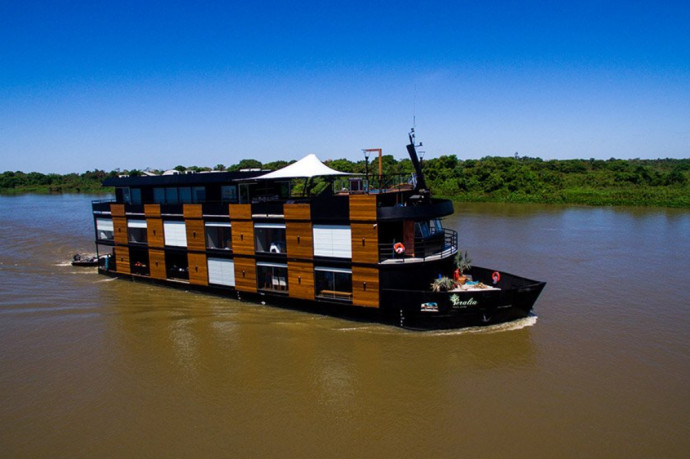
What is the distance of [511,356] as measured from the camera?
13062mm

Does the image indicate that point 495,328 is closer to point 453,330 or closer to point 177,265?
point 453,330

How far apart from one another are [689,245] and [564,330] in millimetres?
18891

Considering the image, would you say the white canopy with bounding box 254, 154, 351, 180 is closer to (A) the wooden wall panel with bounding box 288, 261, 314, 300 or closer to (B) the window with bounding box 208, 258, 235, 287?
(A) the wooden wall panel with bounding box 288, 261, 314, 300

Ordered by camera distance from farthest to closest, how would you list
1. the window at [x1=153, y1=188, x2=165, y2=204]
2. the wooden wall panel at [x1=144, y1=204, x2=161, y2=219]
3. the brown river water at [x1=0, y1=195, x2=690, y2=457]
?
the window at [x1=153, y1=188, x2=165, y2=204] < the wooden wall panel at [x1=144, y1=204, x2=161, y2=219] < the brown river water at [x1=0, y1=195, x2=690, y2=457]

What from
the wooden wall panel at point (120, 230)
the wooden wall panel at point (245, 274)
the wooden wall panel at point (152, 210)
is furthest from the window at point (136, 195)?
the wooden wall panel at point (245, 274)

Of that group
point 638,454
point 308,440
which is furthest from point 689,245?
point 308,440

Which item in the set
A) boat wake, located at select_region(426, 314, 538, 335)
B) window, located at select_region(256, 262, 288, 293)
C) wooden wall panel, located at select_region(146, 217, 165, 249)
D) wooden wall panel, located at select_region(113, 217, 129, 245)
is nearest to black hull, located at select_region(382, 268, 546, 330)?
boat wake, located at select_region(426, 314, 538, 335)

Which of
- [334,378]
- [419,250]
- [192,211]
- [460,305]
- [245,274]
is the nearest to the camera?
[334,378]

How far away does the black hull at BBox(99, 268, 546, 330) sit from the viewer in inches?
552

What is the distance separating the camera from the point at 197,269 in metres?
19.0

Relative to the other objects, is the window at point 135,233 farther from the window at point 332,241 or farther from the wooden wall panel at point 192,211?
the window at point 332,241

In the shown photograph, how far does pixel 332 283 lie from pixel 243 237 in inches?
162

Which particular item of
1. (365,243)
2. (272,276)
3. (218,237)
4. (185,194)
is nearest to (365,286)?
(365,243)

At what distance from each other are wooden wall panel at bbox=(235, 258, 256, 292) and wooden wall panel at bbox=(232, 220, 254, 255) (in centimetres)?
36
